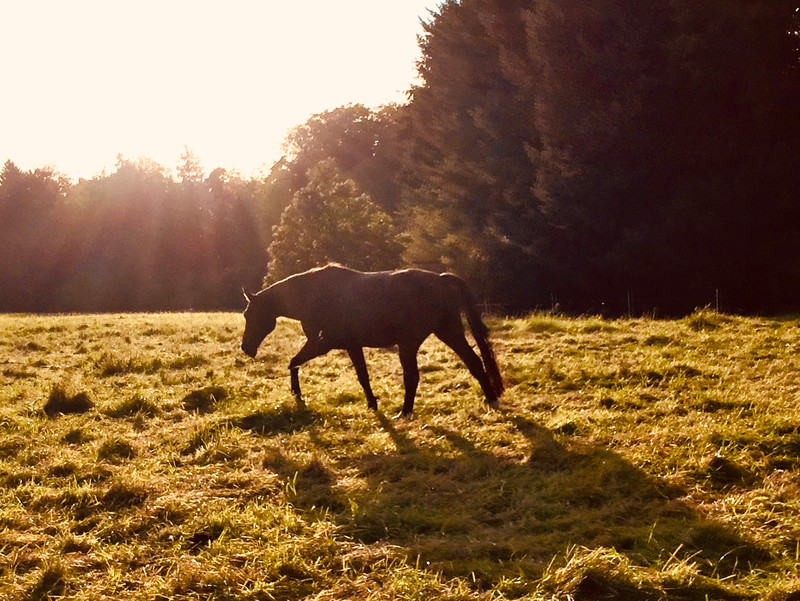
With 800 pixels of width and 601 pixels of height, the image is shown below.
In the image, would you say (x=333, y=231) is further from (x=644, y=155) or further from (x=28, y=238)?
(x=28, y=238)

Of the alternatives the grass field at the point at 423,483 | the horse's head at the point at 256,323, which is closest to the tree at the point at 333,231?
the horse's head at the point at 256,323

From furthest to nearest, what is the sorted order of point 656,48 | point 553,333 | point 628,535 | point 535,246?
point 535,246, point 656,48, point 553,333, point 628,535

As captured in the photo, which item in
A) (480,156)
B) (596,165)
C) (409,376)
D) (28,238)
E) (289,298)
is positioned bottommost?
(409,376)

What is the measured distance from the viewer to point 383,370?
506 inches

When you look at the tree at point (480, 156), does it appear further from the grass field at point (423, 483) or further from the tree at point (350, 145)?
the tree at point (350, 145)

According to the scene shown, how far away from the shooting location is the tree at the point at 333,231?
3566 centimetres

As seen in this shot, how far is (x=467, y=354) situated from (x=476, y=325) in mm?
440

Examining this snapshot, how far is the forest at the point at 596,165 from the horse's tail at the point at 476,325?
10499 millimetres

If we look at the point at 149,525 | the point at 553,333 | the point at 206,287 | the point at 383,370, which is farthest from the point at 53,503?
the point at 206,287

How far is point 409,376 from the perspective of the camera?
9.38 metres

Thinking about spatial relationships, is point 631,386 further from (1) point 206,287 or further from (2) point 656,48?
(1) point 206,287

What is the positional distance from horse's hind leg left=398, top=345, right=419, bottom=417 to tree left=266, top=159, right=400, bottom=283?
25784mm

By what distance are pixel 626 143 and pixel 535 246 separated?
182 inches

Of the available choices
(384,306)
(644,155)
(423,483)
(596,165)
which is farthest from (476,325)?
(644,155)
